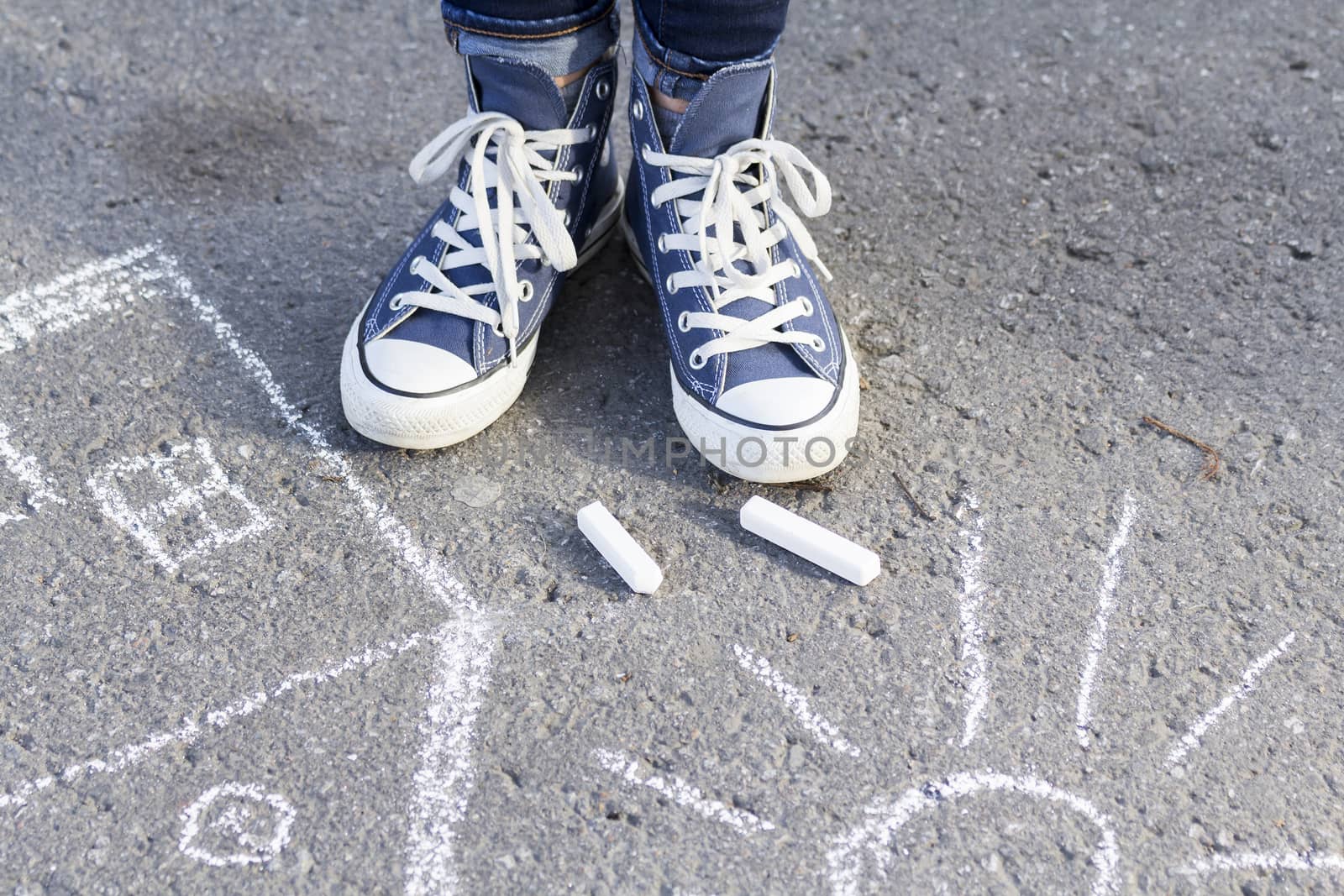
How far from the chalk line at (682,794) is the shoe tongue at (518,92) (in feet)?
3.66

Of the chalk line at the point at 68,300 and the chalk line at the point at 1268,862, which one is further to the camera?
the chalk line at the point at 68,300

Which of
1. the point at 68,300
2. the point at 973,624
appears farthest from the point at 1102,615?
the point at 68,300

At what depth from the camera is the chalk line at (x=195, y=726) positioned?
1528 mm

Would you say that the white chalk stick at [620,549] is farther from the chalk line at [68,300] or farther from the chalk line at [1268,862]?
the chalk line at [68,300]

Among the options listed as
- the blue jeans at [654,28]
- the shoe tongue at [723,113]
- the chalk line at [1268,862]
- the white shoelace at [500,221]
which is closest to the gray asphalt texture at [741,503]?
the chalk line at [1268,862]

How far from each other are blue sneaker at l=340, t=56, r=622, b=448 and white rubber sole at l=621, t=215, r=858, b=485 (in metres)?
0.35

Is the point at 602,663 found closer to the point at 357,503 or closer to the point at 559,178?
the point at 357,503

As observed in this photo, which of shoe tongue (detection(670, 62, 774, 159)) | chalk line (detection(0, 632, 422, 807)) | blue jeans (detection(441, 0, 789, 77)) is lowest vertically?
chalk line (detection(0, 632, 422, 807))

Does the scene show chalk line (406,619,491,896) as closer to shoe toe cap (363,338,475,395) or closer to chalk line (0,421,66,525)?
shoe toe cap (363,338,475,395)

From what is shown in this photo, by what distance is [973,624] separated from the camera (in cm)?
172

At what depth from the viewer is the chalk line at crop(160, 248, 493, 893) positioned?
1466 millimetres

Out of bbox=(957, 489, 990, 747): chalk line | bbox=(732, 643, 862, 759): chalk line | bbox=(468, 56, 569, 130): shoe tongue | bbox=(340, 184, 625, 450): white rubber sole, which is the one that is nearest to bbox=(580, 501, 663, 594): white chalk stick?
bbox=(732, 643, 862, 759): chalk line

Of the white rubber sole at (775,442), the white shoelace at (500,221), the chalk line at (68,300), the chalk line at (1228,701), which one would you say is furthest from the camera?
the chalk line at (68,300)

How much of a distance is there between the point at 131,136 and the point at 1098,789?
258 centimetres
